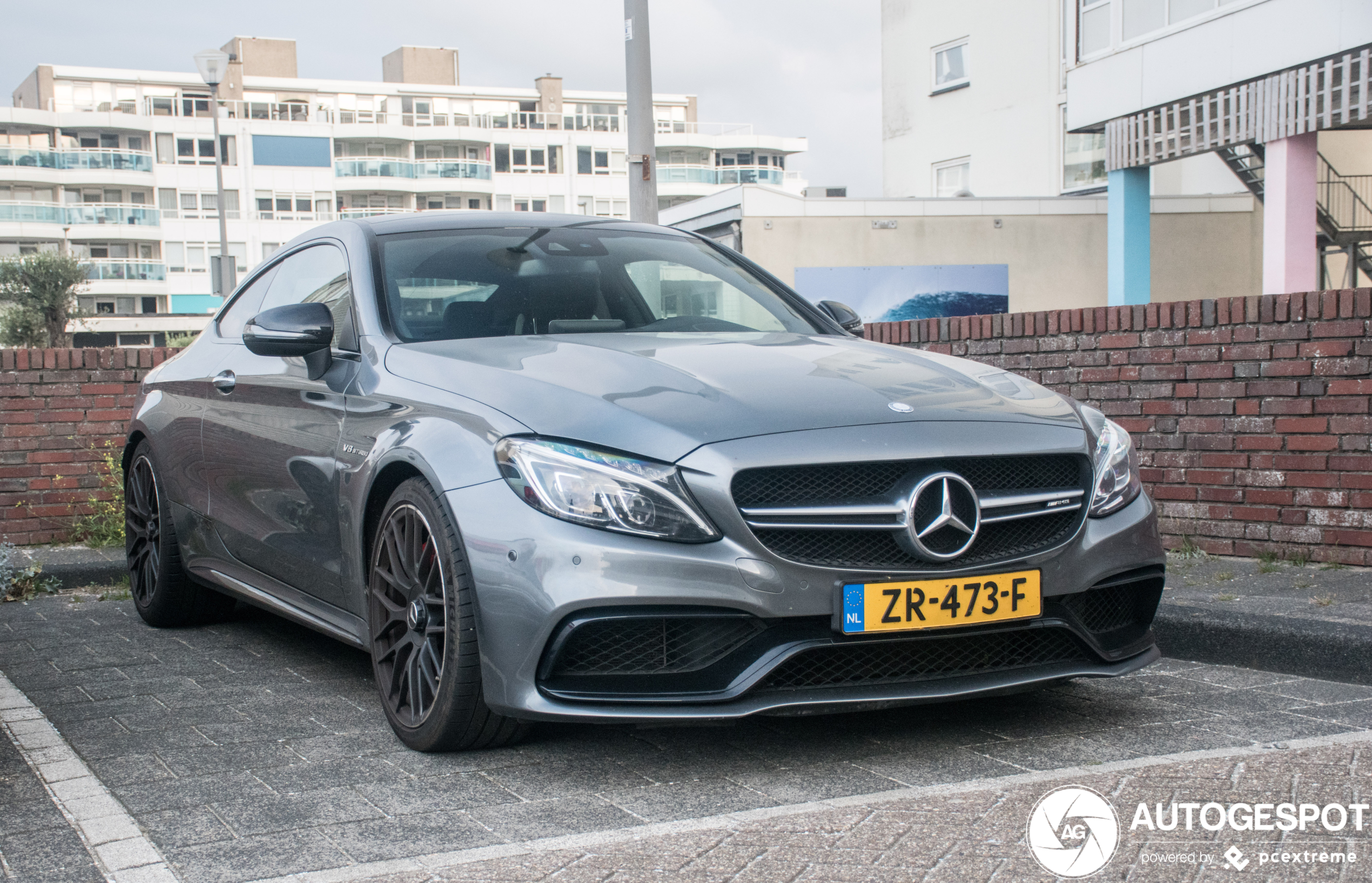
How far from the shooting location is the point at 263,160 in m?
75.3

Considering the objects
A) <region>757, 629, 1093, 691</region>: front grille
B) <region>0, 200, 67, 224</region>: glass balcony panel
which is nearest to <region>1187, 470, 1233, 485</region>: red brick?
<region>757, 629, 1093, 691</region>: front grille

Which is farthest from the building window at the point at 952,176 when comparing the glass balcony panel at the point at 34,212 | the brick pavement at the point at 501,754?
the glass balcony panel at the point at 34,212

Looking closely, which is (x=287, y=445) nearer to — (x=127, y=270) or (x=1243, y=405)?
(x=1243, y=405)

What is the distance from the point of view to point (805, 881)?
2.70 m

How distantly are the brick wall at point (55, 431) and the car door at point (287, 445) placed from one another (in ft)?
9.62

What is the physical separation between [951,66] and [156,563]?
29213 millimetres

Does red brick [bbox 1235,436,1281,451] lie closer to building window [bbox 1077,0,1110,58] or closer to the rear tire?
the rear tire

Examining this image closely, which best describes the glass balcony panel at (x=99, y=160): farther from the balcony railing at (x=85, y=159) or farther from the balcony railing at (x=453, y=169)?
the balcony railing at (x=453, y=169)

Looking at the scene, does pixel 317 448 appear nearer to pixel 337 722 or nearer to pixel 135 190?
pixel 337 722

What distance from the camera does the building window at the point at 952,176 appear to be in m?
31.7

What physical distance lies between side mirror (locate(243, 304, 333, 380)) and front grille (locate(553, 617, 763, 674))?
1.60 meters

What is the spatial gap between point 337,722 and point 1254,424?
4375 mm

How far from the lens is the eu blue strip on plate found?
10.9ft

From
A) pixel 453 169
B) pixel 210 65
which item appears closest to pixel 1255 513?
pixel 210 65
